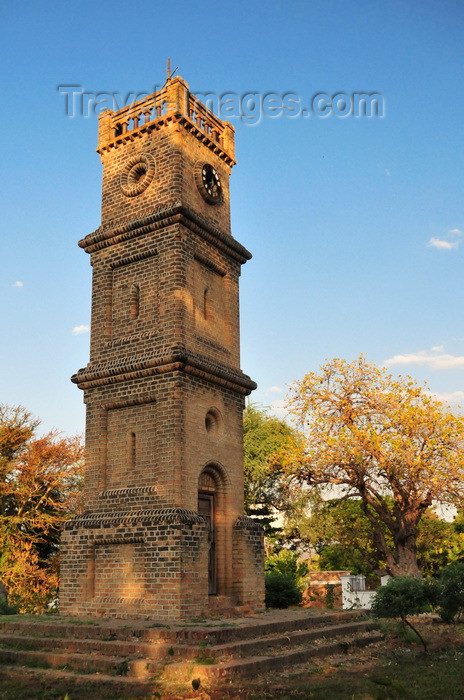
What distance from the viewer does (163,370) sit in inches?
587

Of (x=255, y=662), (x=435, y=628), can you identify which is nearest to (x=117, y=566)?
(x=255, y=662)

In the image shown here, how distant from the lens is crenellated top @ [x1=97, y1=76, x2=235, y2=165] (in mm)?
16875

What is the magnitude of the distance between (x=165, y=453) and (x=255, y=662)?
5409mm

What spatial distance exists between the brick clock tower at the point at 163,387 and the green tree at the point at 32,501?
38.0 ft

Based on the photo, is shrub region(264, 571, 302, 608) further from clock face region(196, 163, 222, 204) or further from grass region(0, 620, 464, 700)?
clock face region(196, 163, 222, 204)

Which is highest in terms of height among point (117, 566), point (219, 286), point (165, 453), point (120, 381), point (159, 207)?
point (159, 207)

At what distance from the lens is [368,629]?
14.3 m

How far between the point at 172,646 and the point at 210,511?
220 inches

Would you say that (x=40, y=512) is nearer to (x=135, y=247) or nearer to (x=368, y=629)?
(x=135, y=247)

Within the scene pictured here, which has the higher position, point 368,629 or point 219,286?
point 219,286

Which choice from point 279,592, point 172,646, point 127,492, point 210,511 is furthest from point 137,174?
point 279,592

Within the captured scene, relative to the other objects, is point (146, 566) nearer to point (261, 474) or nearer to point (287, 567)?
point (287, 567)

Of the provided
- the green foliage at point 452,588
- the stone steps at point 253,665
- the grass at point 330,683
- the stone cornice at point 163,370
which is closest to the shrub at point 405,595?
the green foliage at point 452,588

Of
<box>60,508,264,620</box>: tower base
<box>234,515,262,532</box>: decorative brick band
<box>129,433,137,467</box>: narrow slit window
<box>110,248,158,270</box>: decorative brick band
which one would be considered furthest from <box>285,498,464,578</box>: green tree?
<box>110,248,158,270</box>: decorative brick band
